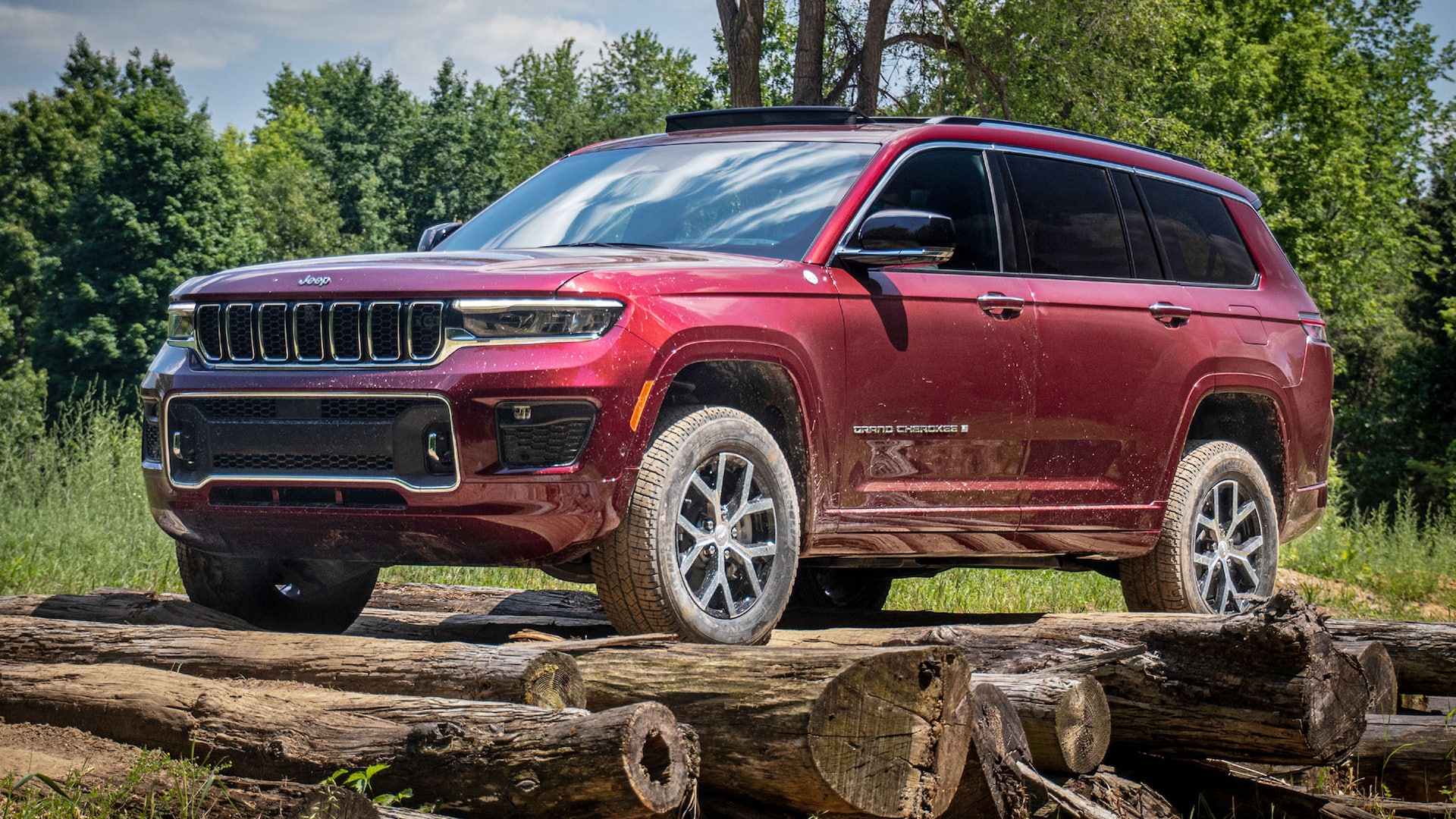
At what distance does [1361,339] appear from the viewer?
48.6m

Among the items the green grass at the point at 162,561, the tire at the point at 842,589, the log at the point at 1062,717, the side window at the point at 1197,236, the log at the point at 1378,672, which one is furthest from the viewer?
the green grass at the point at 162,561

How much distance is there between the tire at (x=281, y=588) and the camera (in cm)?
577

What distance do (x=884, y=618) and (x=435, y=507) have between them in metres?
2.68

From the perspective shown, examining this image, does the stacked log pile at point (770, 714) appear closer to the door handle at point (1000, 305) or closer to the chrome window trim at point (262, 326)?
the chrome window trim at point (262, 326)

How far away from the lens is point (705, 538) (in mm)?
4855

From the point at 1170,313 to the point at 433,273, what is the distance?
3.61 meters

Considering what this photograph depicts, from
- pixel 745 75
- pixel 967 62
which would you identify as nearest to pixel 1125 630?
pixel 745 75

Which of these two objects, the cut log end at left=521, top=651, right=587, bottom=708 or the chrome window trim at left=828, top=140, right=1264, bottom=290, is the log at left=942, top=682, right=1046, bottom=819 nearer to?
the cut log end at left=521, top=651, right=587, bottom=708

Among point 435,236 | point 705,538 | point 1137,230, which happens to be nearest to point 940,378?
point 705,538

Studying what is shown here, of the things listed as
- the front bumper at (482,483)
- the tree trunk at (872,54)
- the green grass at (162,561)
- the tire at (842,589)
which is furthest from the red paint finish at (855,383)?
the tree trunk at (872,54)

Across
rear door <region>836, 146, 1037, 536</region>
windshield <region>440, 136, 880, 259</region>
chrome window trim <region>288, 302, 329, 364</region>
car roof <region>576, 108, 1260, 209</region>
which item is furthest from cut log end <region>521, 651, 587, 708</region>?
car roof <region>576, 108, 1260, 209</region>

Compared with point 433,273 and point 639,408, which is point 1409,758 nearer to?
point 639,408

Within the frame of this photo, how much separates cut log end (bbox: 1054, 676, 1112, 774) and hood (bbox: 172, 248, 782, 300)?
1.84m

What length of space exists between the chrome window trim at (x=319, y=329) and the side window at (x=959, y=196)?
236 cm
